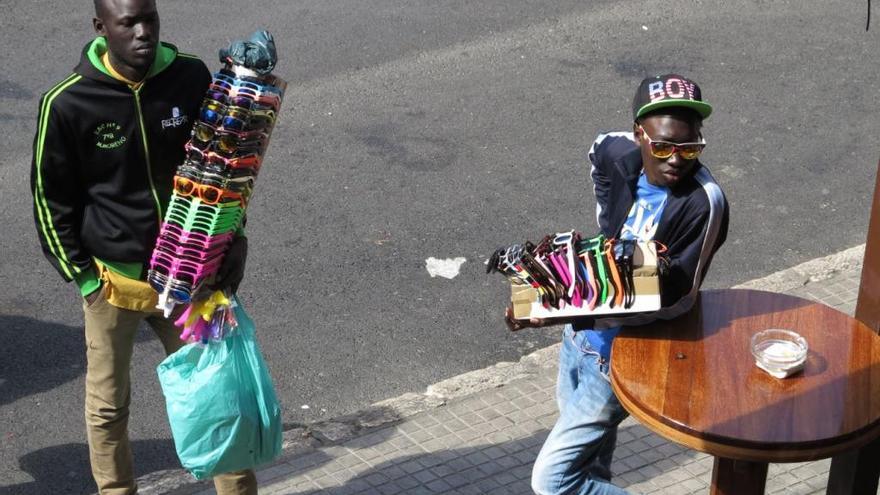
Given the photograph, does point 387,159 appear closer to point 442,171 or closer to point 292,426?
point 442,171

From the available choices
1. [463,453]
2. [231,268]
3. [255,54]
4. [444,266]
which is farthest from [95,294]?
[444,266]

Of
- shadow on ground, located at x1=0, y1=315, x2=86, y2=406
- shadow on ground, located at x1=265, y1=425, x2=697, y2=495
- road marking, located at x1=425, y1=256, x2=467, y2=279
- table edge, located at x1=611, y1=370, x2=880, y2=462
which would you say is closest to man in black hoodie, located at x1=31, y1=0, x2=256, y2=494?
shadow on ground, located at x1=265, y1=425, x2=697, y2=495

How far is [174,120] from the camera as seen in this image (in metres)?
4.28

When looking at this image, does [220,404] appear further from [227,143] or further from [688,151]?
[688,151]

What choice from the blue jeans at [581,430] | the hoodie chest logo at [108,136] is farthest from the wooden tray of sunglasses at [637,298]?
the hoodie chest logo at [108,136]

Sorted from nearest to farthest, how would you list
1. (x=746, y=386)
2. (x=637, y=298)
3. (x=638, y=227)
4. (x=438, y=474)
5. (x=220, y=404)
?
1. (x=746, y=386)
2. (x=637, y=298)
3. (x=638, y=227)
4. (x=220, y=404)
5. (x=438, y=474)

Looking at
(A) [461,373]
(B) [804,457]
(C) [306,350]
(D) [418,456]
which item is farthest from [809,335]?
(C) [306,350]

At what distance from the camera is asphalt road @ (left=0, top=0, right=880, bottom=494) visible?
19.8ft

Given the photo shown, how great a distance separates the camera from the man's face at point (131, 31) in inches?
164

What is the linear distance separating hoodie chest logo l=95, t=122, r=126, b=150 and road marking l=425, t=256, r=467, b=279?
9.45 ft

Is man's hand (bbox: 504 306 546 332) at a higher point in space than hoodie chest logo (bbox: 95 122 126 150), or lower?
lower

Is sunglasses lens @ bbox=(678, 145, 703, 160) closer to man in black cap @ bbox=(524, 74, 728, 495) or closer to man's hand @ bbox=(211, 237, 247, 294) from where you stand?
man in black cap @ bbox=(524, 74, 728, 495)

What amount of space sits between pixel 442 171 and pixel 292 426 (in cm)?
272

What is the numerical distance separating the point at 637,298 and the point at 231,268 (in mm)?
1490
